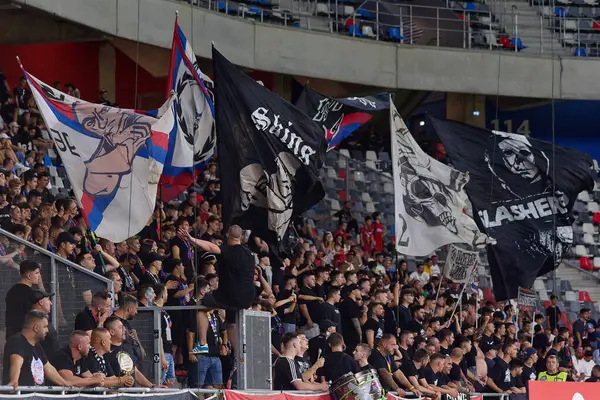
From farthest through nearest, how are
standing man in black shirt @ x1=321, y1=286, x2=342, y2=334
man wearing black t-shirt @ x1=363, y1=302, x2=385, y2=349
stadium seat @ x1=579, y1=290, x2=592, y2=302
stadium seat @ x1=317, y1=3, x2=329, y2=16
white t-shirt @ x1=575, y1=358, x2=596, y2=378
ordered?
stadium seat @ x1=317, y1=3, x2=329, y2=16, stadium seat @ x1=579, y1=290, x2=592, y2=302, white t-shirt @ x1=575, y1=358, x2=596, y2=378, man wearing black t-shirt @ x1=363, y1=302, x2=385, y2=349, standing man in black shirt @ x1=321, y1=286, x2=342, y2=334

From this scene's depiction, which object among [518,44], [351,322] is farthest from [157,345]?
[518,44]

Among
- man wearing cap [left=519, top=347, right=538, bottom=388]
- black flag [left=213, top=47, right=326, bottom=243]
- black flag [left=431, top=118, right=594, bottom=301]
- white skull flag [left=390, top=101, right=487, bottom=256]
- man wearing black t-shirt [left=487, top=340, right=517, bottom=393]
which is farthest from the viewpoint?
black flag [left=431, top=118, right=594, bottom=301]

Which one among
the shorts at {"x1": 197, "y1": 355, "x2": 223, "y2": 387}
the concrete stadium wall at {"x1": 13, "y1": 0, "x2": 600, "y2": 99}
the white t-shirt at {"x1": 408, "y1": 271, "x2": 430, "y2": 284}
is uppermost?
the concrete stadium wall at {"x1": 13, "y1": 0, "x2": 600, "y2": 99}

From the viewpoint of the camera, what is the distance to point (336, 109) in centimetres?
2003

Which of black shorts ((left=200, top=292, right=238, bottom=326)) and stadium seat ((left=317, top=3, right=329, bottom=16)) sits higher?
stadium seat ((left=317, top=3, right=329, bottom=16))

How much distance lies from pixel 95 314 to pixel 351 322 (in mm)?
6133

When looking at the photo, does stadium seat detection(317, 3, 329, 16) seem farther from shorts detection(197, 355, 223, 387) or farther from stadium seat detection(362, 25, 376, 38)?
shorts detection(197, 355, 223, 387)

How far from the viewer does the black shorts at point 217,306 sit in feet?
43.4

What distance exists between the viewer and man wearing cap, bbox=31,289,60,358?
36.1 feet

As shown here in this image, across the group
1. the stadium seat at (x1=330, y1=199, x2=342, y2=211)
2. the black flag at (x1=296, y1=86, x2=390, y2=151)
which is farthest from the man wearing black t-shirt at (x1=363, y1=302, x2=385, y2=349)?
the stadium seat at (x1=330, y1=199, x2=342, y2=211)

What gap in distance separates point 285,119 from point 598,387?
6.02 metres

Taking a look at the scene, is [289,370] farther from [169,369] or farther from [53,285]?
[53,285]

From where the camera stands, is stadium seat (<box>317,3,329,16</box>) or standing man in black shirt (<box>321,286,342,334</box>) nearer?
standing man in black shirt (<box>321,286,342,334</box>)

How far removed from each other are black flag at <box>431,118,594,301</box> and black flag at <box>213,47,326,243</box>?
4.65 m
